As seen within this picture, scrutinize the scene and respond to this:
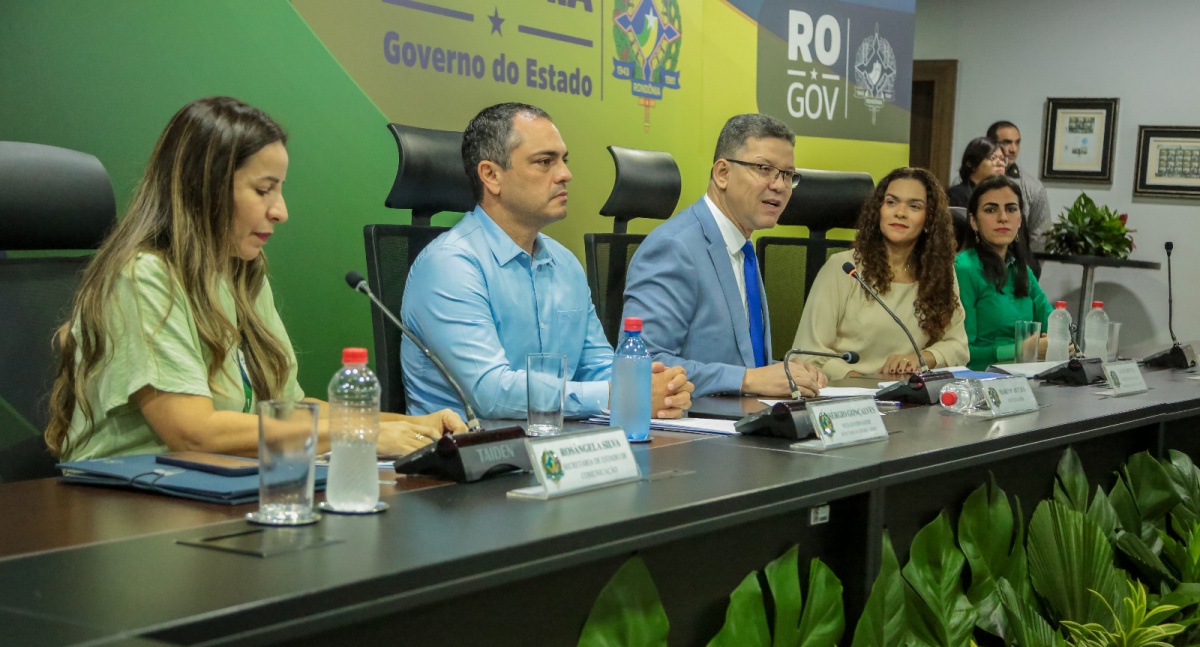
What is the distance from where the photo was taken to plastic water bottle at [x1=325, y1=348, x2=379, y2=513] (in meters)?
1.29

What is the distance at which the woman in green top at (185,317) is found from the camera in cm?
163

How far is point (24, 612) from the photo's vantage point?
2.97 ft

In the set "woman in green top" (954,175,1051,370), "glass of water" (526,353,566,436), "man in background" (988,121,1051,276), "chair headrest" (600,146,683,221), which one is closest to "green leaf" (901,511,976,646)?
"glass of water" (526,353,566,436)

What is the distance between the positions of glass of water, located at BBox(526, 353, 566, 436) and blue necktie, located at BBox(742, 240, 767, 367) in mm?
1154

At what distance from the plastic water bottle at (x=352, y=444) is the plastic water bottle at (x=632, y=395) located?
532mm

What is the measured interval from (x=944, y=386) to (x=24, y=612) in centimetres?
181

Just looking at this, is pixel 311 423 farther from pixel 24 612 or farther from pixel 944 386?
pixel 944 386

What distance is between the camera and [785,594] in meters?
1.61

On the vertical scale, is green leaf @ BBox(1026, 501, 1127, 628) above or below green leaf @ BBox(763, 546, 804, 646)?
below

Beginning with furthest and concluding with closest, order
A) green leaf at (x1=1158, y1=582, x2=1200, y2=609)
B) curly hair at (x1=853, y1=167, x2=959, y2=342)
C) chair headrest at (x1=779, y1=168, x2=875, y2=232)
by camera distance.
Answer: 1. chair headrest at (x1=779, y1=168, x2=875, y2=232)
2. curly hair at (x1=853, y1=167, x2=959, y2=342)
3. green leaf at (x1=1158, y1=582, x2=1200, y2=609)

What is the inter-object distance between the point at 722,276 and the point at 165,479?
165cm

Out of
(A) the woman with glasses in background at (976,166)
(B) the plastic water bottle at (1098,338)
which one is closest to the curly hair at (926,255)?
(B) the plastic water bottle at (1098,338)

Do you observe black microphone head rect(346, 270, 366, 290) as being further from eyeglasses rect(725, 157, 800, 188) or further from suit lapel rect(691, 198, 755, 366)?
eyeglasses rect(725, 157, 800, 188)

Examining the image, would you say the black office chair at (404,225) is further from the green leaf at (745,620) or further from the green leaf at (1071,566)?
the green leaf at (1071,566)
